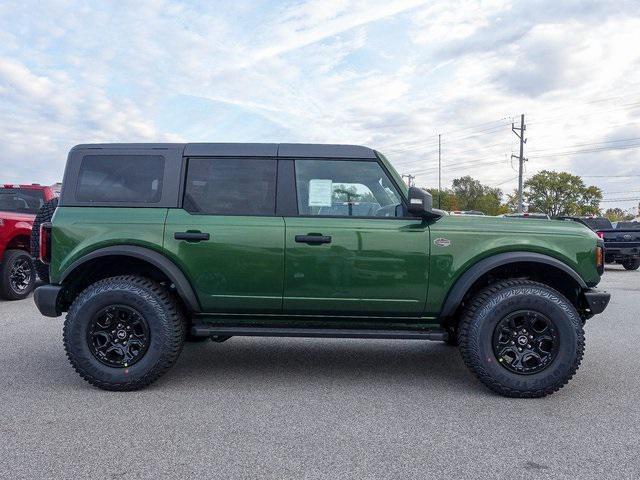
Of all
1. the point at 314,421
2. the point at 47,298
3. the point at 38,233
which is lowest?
the point at 314,421

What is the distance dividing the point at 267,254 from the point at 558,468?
238 centimetres

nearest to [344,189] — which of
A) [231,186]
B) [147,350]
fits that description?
[231,186]

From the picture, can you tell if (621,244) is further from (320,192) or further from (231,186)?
(231,186)

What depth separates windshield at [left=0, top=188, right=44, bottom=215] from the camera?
9281mm

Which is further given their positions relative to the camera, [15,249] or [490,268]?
[15,249]

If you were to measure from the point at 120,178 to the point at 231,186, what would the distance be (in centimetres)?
92

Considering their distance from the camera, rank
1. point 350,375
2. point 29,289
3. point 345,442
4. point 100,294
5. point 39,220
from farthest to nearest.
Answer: point 29,289
point 39,220
point 350,375
point 100,294
point 345,442

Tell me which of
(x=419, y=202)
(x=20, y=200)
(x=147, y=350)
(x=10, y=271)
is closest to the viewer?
(x=419, y=202)

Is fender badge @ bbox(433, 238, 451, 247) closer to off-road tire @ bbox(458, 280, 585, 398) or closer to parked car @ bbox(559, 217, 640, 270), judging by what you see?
off-road tire @ bbox(458, 280, 585, 398)

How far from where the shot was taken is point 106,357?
4074mm

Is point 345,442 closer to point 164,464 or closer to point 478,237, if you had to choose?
point 164,464

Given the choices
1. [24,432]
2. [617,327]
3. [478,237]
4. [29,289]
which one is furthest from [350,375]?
[29,289]

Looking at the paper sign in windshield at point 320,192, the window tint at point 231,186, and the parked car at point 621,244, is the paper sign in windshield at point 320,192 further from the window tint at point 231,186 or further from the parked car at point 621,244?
the parked car at point 621,244

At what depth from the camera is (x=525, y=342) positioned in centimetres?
400
